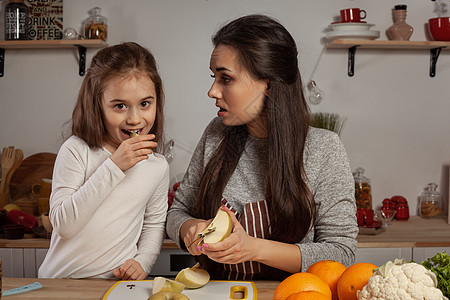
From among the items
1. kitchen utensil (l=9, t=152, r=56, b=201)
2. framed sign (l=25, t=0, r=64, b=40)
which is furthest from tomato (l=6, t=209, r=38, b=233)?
framed sign (l=25, t=0, r=64, b=40)

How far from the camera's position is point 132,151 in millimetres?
1074

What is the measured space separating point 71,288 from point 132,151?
11.6 inches

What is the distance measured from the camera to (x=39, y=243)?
180 cm

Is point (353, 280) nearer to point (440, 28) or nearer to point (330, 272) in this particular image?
point (330, 272)

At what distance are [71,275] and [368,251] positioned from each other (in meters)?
1.10

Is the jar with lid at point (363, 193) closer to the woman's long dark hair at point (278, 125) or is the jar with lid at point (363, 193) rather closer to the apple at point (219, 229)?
the woman's long dark hair at point (278, 125)

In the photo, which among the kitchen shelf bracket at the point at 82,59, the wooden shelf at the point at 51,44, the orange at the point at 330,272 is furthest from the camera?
the kitchen shelf bracket at the point at 82,59

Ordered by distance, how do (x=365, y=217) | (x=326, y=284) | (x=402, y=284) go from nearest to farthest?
(x=402, y=284)
(x=326, y=284)
(x=365, y=217)

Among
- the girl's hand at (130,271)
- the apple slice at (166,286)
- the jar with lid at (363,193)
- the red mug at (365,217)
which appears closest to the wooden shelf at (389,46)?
the jar with lid at (363,193)

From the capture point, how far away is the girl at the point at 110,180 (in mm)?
1078

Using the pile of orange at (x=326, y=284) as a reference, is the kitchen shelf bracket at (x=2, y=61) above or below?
above

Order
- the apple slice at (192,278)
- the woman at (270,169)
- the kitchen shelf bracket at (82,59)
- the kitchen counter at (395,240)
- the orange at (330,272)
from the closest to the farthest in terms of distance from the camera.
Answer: the orange at (330,272) → the apple slice at (192,278) → the woman at (270,169) → the kitchen counter at (395,240) → the kitchen shelf bracket at (82,59)

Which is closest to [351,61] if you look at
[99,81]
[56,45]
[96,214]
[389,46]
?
[389,46]

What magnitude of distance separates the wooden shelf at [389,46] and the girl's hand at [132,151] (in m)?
1.29
